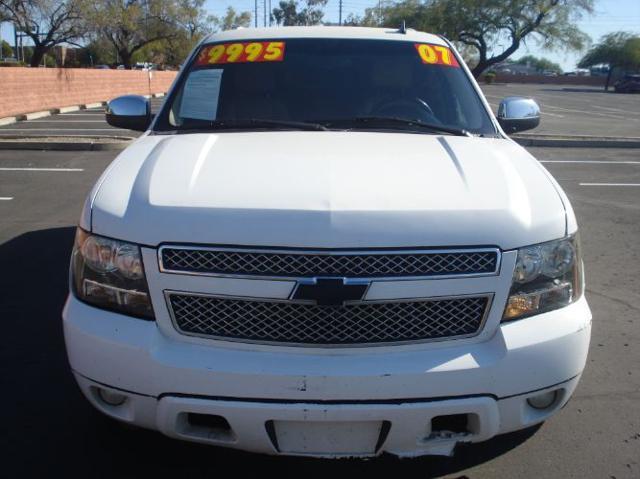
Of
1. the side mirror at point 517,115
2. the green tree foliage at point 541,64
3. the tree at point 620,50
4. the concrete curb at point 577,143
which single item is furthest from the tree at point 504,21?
the green tree foliage at point 541,64

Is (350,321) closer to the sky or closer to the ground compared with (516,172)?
closer to the ground

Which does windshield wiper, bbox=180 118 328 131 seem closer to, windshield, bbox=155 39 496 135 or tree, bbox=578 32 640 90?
windshield, bbox=155 39 496 135

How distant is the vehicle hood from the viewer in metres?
2.27

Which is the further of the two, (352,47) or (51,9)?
(51,9)

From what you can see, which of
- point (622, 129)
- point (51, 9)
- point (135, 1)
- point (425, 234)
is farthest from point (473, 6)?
point (425, 234)

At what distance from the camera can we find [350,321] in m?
2.30

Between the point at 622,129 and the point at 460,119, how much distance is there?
59.2 ft

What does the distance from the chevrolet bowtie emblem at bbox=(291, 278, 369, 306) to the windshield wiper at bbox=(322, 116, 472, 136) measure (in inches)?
58.9

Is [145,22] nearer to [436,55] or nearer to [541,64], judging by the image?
[436,55]

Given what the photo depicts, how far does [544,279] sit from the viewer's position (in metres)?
2.46

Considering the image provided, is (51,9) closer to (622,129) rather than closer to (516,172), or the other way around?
(622,129)

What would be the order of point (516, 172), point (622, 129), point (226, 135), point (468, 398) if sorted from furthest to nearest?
point (622, 129), point (226, 135), point (516, 172), point (468, 398)

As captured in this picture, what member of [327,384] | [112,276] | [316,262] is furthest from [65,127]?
[327,384]

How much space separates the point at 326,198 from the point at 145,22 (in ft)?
142
